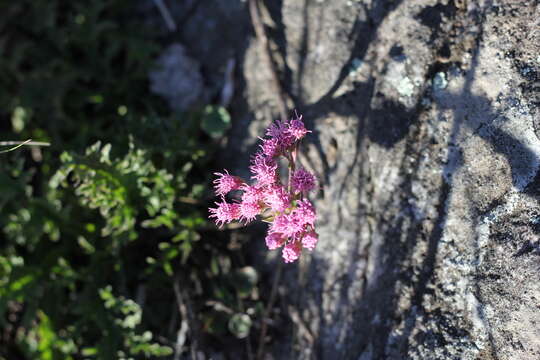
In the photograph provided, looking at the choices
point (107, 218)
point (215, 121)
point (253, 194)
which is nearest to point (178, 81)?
point (215, 121)

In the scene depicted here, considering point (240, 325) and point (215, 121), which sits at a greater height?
point (215, 121)

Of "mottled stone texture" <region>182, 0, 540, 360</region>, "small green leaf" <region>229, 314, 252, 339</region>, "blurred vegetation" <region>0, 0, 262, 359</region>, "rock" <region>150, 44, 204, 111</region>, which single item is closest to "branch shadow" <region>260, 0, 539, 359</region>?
"mottled stone texture" <region>182, 0, 540, 360</region>

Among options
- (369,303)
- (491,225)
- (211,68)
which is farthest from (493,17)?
(211,68)

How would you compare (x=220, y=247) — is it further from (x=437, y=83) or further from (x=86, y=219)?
(x=437, y=83)

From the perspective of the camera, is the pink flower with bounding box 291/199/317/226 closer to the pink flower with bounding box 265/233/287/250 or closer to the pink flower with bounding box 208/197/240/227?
the pink flower with bounding box 265/233/287/250

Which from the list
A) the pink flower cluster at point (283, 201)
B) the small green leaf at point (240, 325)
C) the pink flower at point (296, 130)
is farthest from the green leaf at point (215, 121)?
the small green leaf at point (240, 325)

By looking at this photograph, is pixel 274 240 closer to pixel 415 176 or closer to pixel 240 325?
pixel 415 176
